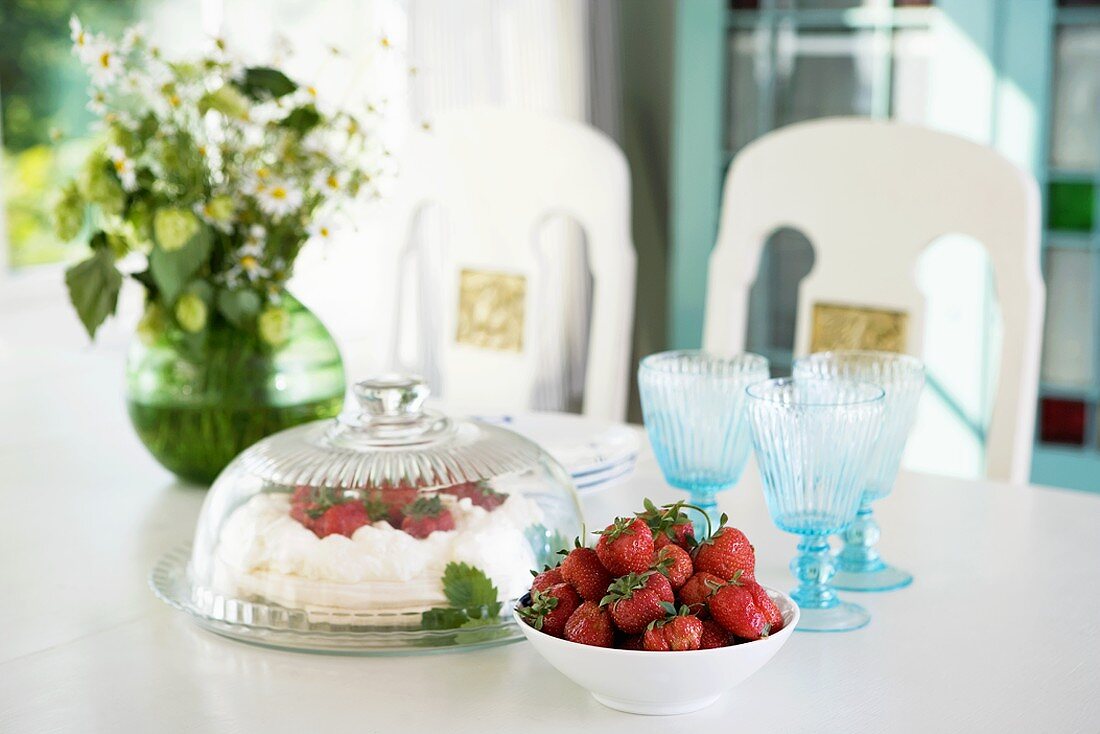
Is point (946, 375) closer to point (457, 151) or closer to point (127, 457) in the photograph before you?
A: point (457, 151)

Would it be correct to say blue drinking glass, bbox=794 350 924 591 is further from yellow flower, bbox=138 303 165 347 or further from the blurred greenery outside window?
the blurred greenery outside window

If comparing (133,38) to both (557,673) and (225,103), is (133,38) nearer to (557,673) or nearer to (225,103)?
(225,103)

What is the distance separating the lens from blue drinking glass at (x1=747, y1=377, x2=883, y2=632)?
0.93m

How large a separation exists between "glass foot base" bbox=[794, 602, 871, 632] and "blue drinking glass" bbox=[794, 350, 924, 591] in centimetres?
4

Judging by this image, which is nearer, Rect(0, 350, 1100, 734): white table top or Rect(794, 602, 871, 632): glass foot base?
Rect(0, 350, 1100, 734): white table top

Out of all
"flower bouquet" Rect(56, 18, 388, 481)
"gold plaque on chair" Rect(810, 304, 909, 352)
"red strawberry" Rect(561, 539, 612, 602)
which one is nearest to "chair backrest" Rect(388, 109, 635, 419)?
"gold plaque on chair" Rect(810, 304, 909, 352)

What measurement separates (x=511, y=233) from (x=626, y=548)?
1094 mm

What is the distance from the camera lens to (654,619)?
31.0 inches

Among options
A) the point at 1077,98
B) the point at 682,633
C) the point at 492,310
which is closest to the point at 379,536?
the point at 682,633

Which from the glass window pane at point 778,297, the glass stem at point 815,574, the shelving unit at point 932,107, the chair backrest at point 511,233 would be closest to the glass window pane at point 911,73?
the shelving unit at point 932,107

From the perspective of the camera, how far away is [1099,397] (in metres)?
2.71

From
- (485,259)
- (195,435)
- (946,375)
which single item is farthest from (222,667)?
(946,375)

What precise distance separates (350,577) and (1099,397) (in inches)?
85.3

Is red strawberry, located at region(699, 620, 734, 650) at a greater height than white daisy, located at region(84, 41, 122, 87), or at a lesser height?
lesser
